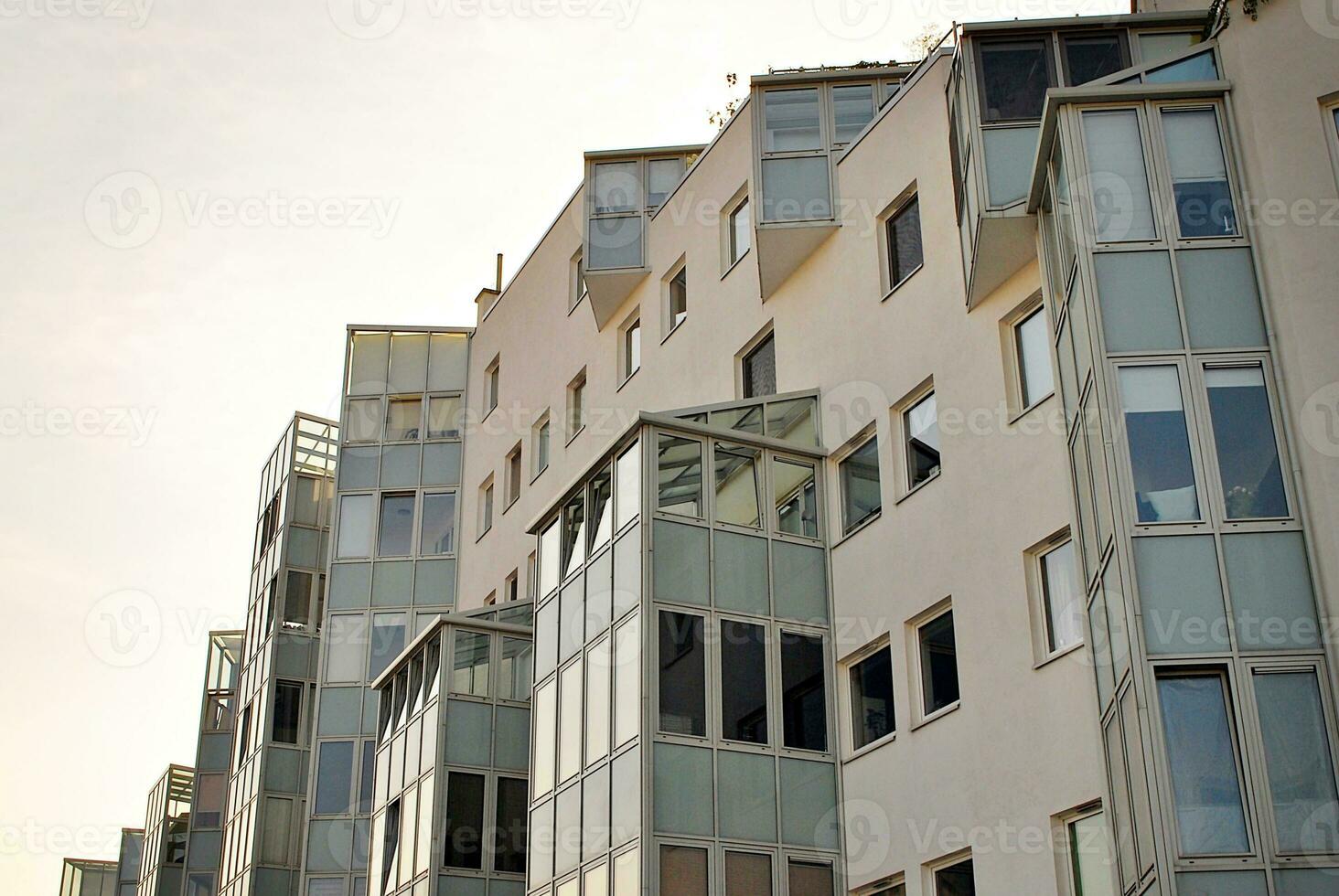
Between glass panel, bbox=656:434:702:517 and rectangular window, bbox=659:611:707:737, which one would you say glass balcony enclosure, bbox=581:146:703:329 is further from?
rectangular window, bbox=659:611:707:737

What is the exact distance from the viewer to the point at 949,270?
819 inches

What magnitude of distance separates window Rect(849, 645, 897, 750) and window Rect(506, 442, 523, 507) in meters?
14.3

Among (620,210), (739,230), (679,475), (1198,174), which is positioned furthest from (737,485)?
(620,210)

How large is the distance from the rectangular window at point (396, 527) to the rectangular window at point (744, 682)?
17.9 meters

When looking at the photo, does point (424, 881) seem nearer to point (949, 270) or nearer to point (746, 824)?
point (746, 824)

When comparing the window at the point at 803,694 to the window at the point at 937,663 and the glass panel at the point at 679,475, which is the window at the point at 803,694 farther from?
the glass panel at the point at 679,475

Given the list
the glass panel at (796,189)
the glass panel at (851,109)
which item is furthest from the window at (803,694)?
the glass panel at (851,109)

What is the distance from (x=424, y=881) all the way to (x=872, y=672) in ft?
28.5

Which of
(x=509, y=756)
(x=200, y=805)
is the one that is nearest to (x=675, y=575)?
(x=509, y=756)

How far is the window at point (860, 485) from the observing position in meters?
21.7

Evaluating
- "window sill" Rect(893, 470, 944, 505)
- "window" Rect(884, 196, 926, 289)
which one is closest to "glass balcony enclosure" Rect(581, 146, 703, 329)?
"window" Rect(884, 196, 926, 289)

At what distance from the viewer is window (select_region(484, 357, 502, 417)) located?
122 feet

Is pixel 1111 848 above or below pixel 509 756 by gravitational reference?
below

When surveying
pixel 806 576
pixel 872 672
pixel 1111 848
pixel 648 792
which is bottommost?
pixel 1111 848
